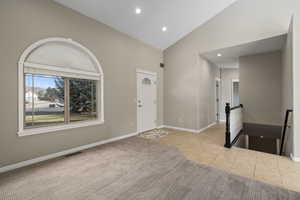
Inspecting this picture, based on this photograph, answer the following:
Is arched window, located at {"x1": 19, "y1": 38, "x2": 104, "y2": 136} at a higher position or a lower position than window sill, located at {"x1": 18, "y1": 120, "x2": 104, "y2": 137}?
higher

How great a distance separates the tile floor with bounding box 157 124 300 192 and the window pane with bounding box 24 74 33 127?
10.1 ft

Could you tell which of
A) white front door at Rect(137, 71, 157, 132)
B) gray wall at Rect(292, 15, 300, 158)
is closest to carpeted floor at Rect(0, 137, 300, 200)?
gray wall at Rect(292, 15, 300, 158)

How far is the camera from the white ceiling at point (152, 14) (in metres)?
3.24

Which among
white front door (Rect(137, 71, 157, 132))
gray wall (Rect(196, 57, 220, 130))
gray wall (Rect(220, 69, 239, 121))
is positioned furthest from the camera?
gray wall (Rect(220, 69, 239, 121))

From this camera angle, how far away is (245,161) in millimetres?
2717

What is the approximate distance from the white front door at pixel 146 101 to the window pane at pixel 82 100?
5.08 ft

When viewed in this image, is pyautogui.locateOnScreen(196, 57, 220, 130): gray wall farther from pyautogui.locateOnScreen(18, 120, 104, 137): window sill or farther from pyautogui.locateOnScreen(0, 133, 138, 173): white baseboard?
pyautogui.locateOnScreen(18, 120, 104, 137): window sill

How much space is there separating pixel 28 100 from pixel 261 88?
Result: 6557 mm

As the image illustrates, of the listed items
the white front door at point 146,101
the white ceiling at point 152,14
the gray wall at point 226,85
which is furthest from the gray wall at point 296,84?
the gray wall at point 226,85

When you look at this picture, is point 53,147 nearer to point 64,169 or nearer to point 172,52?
point 64,169

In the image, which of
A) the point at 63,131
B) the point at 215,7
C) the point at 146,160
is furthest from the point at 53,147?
the point at 215,7

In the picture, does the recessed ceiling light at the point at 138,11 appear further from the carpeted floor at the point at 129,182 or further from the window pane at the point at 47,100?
the carpeted floor at the point at 129,182

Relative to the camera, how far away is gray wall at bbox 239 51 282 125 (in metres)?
4.59

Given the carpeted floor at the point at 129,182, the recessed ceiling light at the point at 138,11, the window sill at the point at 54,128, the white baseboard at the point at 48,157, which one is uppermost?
the recessed ceiling light at the point at 138,11
